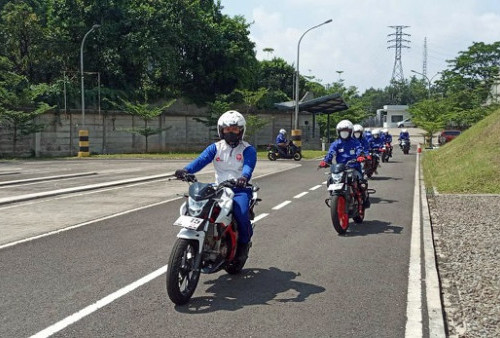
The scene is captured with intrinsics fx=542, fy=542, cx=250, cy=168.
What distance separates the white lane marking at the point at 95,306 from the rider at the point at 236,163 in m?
1.01

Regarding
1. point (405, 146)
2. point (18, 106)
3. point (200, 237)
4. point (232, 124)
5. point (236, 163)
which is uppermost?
point (18, 106)

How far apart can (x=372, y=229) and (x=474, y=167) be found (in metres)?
8.68

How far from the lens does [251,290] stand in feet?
17.9

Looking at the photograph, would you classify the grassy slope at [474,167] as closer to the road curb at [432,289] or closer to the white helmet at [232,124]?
the road curb at [432,289]

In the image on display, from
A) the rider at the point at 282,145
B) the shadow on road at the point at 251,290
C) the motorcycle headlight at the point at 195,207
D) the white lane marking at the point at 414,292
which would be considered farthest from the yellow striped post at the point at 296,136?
the motorcycle headlight at the point at 195,207

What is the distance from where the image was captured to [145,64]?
42.7 meters

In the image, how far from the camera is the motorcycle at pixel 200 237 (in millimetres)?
4836

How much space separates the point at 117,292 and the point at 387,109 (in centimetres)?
11175

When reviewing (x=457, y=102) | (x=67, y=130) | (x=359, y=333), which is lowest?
(x=359, y=333)

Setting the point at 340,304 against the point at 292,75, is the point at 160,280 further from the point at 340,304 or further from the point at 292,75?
the point at 292,75

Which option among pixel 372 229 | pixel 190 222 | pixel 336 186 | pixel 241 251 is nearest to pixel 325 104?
pixel 372 229

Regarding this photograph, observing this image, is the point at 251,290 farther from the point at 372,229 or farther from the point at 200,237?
the point at 372,229

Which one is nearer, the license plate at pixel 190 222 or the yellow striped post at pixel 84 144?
the license plate at pixel 190 222

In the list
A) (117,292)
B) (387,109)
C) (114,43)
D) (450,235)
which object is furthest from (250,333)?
(387,109)
